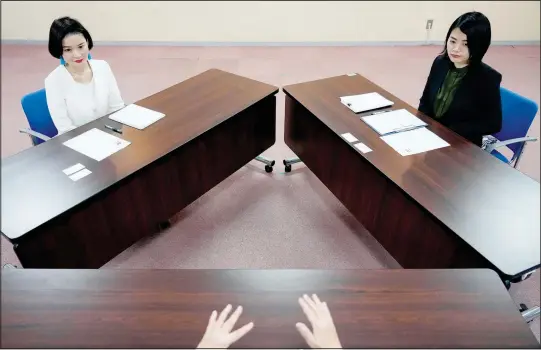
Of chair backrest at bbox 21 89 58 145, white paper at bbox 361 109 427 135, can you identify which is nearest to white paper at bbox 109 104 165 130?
chair backrest at bbox 21 89 58 145

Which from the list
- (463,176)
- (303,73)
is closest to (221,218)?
(463,176)

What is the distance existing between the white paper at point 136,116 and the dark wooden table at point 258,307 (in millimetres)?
1101

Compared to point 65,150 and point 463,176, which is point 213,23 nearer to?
point 65,150

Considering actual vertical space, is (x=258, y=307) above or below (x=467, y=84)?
below

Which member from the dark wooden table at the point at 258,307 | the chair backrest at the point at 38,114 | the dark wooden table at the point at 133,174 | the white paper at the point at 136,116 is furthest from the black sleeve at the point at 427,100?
the chair backrest at the point at 38,114

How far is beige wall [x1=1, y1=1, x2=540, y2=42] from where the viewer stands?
511 centimetres

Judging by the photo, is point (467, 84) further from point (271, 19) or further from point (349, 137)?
point (271, 19)

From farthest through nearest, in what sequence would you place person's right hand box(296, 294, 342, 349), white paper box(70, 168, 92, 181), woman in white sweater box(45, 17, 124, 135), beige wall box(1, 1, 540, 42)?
beige wall box(1, 1, 540, 42), woman in white sweater box(45, 17, 124, 135), white paper box(70, 168, 92, 181), person's right hand box(296, 294, 342, 349)

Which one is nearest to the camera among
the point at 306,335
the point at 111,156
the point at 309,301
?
the point at 306,335

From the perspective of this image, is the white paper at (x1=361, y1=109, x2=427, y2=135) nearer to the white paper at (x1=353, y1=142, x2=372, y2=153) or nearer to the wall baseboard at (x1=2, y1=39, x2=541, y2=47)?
the white paper at (x1=353, y1=142, x2=372, y2=153)

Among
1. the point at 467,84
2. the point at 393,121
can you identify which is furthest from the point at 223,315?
the point at 467,84

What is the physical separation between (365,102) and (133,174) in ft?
4.63

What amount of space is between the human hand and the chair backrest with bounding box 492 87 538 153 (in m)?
1.96

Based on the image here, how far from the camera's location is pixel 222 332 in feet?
3.40
